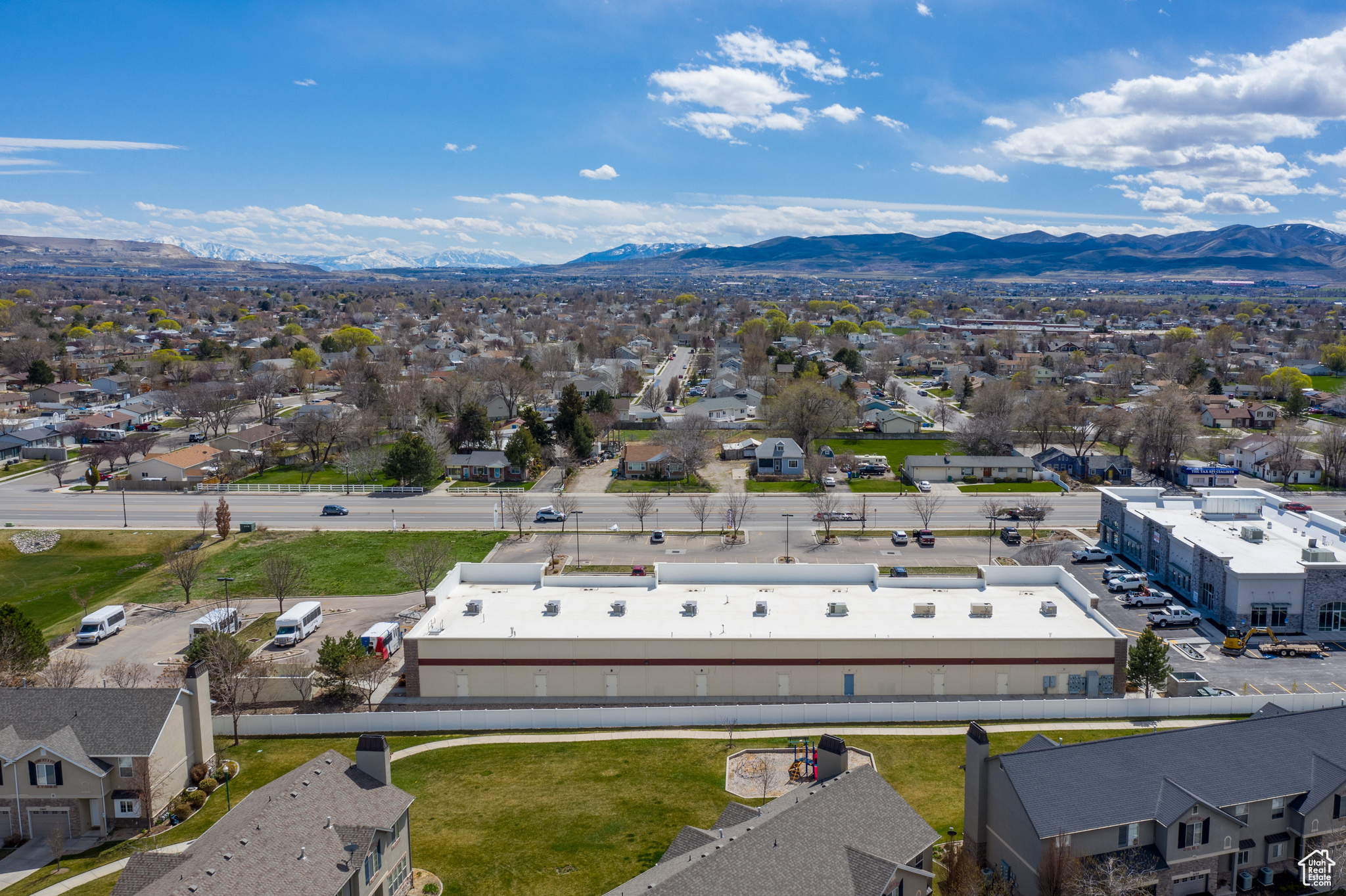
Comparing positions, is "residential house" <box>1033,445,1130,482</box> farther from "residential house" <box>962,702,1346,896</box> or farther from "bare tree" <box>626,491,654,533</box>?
"residential house" <box>962,702,1346,896</box>

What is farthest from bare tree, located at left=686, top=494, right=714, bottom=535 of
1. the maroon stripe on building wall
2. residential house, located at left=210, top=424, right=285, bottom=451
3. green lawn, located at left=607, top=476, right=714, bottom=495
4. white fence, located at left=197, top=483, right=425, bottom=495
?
residential house, located at left=210, top=424, right=285, bottom=451

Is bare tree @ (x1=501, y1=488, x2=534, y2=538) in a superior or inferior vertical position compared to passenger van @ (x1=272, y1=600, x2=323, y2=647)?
superior

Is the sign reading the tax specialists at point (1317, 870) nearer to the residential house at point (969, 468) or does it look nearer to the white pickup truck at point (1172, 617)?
the white pickup truck at point (1172, 617)

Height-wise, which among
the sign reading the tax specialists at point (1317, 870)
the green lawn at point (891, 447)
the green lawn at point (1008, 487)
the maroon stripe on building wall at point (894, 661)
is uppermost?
the green lawn at point (891, 447)

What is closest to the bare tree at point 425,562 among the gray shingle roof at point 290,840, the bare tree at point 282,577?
the bare tree at point 282,577

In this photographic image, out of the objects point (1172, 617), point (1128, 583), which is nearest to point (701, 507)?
point (1128, 583)

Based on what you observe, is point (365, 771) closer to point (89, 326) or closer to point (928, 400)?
point (928, 400)

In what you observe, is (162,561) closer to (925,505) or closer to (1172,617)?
(925,505)
